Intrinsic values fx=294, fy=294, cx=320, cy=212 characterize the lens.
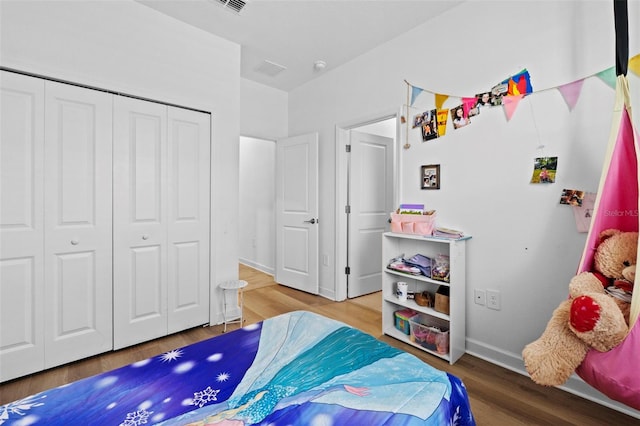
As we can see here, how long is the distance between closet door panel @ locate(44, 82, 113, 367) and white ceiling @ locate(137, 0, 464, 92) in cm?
105

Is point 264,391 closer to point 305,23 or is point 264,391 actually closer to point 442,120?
point 442,120

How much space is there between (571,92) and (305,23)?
2.07 m

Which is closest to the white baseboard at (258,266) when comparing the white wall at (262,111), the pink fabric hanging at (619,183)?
the white wall at (262,111)

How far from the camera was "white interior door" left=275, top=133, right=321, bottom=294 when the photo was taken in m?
3.62

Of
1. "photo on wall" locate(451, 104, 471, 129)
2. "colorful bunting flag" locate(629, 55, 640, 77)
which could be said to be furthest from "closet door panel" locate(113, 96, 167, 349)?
"colorful bunting flag" locate(629, 55, 640, 77)

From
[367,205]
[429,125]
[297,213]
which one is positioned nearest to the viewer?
[429,125]

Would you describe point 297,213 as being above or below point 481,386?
above

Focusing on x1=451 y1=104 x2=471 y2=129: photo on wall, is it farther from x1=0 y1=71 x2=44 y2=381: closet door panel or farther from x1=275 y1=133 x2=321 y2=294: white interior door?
x1=0 y1=71 x2=44 y2=381: closet door panel

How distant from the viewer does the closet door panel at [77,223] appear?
2.00 meters

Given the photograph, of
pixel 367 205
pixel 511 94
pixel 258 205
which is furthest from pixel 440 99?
pixel 258 205

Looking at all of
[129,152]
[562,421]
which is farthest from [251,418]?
[129,152]

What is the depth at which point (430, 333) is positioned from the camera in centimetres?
226

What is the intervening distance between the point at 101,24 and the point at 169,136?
88 centimetres

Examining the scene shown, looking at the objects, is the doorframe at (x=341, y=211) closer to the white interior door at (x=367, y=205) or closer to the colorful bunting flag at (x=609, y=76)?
the white interior door at (x=367, y=205)
